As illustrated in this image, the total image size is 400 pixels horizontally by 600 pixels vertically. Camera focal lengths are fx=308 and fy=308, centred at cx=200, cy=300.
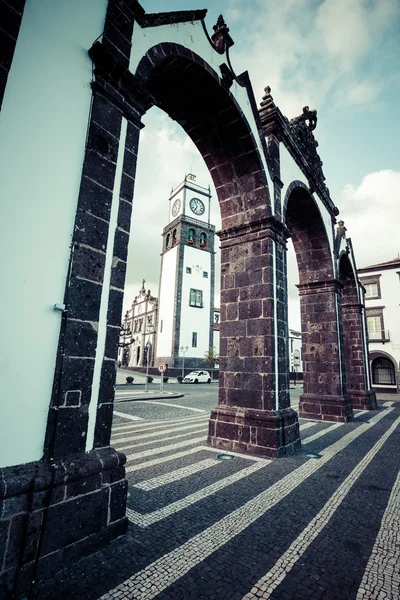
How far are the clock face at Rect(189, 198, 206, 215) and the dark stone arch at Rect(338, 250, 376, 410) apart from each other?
993 inches

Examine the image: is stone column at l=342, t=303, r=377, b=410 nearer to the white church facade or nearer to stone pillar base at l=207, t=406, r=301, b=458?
stone pillar base at l=207, t=406, r=301, b=458

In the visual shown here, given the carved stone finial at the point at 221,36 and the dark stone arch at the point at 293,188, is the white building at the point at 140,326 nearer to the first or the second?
the dark stone arch at the point at 293,188

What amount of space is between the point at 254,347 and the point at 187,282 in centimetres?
2724

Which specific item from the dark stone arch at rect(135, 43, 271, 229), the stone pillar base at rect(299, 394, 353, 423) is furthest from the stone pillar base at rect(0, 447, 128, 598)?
the stone pillar base at rect(299, 394, 353, 423)

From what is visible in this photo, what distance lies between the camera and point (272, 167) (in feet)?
19.7

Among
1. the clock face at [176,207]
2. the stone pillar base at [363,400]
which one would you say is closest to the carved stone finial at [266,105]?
the stone pillar base at [363,400]

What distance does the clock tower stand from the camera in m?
30.7

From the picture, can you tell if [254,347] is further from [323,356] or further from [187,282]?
[187,282]

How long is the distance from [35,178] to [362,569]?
340 centimetres

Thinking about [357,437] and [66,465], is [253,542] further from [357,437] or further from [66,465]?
[357,437]

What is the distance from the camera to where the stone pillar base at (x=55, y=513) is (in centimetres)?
171

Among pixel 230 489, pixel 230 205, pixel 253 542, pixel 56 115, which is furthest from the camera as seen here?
pixel 230 205

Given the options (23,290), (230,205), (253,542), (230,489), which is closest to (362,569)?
(253,542)

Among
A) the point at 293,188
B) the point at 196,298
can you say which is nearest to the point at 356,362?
the point at 293,188
